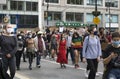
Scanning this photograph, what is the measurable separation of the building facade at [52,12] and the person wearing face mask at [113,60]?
6992 cm

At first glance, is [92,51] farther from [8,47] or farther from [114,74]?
[114,74]

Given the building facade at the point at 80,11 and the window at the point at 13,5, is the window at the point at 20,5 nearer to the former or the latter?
the window at the point at 13,5

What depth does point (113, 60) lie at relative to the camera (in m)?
8.00

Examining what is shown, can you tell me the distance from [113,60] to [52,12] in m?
79.3

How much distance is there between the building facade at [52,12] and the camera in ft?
269

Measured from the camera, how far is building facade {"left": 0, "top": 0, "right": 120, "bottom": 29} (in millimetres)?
82062

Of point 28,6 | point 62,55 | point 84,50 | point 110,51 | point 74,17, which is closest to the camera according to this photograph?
point 110,51

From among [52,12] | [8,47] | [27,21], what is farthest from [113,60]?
[52,12]

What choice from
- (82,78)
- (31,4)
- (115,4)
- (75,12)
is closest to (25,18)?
(31,4)

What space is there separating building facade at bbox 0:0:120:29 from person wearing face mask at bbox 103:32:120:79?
69.9m

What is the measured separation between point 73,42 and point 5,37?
7930 millimetres

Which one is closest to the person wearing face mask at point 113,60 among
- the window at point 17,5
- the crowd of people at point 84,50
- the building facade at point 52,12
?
the crowd of people at point 84,50

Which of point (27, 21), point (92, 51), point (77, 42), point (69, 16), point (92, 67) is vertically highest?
point (92, 51)

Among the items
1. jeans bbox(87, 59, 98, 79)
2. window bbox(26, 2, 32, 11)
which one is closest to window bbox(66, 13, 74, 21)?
window bbox(26, 2, 32, 11)
